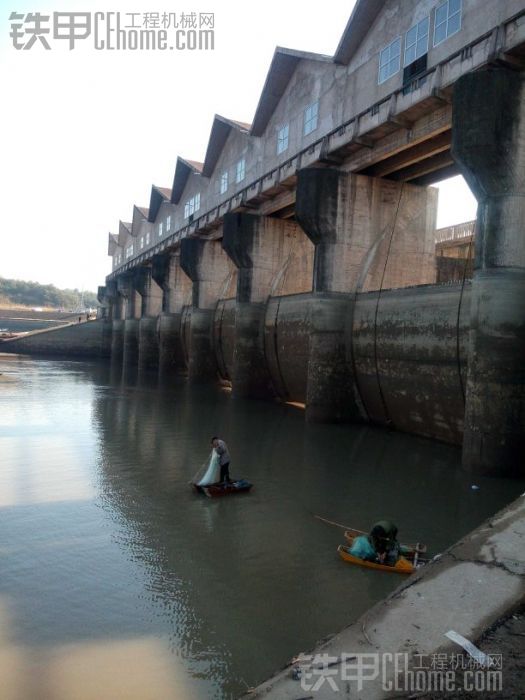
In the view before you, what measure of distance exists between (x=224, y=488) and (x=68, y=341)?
5873cm

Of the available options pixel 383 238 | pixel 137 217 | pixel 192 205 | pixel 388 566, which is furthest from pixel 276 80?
pixel 137 217

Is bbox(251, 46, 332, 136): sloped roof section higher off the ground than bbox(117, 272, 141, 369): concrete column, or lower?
higher

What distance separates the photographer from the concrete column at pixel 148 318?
51.7 meters

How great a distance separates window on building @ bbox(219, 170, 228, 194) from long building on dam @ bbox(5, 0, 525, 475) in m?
0.35

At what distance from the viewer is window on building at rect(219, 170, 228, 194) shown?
39.7m

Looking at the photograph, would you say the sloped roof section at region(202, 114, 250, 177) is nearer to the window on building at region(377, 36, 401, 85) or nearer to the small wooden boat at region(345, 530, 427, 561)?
the window on building at region(377, 36, 401, 85)

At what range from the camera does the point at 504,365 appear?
13508 mm

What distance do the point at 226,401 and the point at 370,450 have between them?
13126mm

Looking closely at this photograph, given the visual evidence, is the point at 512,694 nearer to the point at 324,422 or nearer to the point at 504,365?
the point at 504,365

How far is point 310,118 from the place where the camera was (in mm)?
27469

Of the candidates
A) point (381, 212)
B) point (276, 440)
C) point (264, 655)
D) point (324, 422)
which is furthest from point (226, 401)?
point (264, 655)

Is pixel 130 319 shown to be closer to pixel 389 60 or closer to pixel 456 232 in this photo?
pixel 456 232

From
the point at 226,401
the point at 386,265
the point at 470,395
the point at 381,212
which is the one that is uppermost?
the point at 381,212

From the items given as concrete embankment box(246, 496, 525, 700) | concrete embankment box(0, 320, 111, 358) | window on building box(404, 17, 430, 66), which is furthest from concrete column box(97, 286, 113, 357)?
concrete embankment box(246, 496, 525, 700)
